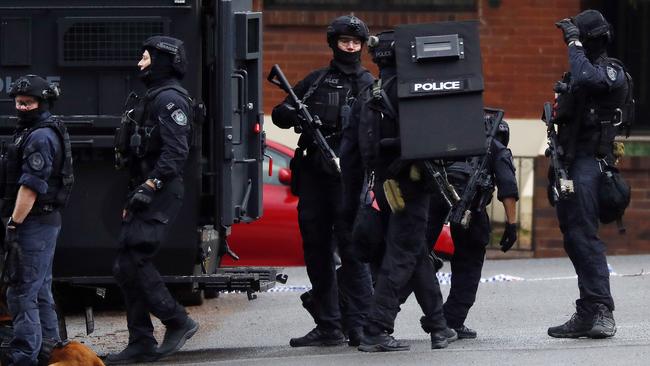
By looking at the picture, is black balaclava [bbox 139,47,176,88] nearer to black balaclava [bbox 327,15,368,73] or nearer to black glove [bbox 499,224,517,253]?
black balaclava [bbox 327,15,368,73]

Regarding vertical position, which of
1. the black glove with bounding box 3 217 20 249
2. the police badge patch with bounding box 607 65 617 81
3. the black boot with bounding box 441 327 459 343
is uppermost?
the police badge patch with bounding box 607 65 617 81

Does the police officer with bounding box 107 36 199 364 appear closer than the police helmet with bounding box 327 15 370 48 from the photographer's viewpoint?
Yes

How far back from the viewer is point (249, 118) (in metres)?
9.98

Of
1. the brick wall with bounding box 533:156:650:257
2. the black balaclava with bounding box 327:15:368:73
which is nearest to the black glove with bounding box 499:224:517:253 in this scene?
the black balaclava with bounding box 327:15:368:73

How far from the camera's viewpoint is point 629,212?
15.7 m

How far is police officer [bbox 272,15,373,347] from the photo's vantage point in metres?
9.31

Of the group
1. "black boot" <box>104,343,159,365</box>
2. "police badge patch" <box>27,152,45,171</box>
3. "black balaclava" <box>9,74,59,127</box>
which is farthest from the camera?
"black boot" <box>104,343,159,365</box>

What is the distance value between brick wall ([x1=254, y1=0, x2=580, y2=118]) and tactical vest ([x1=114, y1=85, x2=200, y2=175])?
7.27 meters

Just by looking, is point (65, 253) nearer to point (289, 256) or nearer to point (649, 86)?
point (289, 256)

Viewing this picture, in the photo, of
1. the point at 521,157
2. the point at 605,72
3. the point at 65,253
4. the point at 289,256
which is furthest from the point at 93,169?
the point at 521,157

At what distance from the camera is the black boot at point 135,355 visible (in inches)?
353

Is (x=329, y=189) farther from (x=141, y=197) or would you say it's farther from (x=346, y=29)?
(x=141, y=197)

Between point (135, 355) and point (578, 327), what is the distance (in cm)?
272

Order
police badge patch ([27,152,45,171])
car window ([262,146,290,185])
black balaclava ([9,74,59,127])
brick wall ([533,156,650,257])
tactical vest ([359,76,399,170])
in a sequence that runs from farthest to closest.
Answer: brick wall ([533,156,650,257]) → car window ([262,146,290,185]) → tactical vest ([359,76,399,170]) → black balaclava ([9,74,59,127]) → police badge patch ([27,152,45,171])
